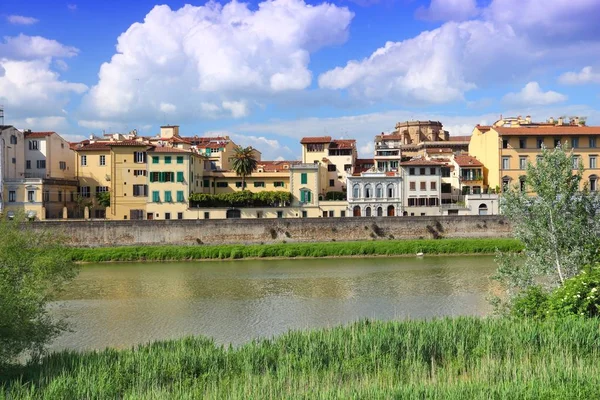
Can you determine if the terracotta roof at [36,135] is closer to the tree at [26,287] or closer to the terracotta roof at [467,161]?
the tree at [26,287]

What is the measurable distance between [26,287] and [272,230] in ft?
110

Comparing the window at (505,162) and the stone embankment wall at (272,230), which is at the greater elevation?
the window at (505,162)

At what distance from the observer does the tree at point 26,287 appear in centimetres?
1439

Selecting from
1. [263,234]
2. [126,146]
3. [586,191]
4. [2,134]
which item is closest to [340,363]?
[586,191]

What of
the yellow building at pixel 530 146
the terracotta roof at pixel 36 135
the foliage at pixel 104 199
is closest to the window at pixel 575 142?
the yellow building at pixel 530 146

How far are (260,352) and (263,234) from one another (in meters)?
34.8

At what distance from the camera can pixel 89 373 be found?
13.3 m

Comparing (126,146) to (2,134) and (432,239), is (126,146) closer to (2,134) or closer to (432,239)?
(2,134)

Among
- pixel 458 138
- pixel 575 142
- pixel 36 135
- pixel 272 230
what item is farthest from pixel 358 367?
pixel 458 138

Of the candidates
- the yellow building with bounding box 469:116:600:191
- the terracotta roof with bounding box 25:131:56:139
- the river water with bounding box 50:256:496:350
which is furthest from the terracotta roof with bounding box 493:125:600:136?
the terracotta roof with bounding box 25:131:56:139

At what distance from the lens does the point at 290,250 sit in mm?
46375

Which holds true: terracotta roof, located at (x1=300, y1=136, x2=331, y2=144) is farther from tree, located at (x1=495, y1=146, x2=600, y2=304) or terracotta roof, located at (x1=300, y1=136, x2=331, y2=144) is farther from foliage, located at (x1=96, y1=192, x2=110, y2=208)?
tree, located at (x1=495, y1=146, x2=600, y2=304)

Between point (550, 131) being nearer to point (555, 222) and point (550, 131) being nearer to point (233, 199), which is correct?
point (233, 199)

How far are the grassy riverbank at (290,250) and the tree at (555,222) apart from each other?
2670 cm
